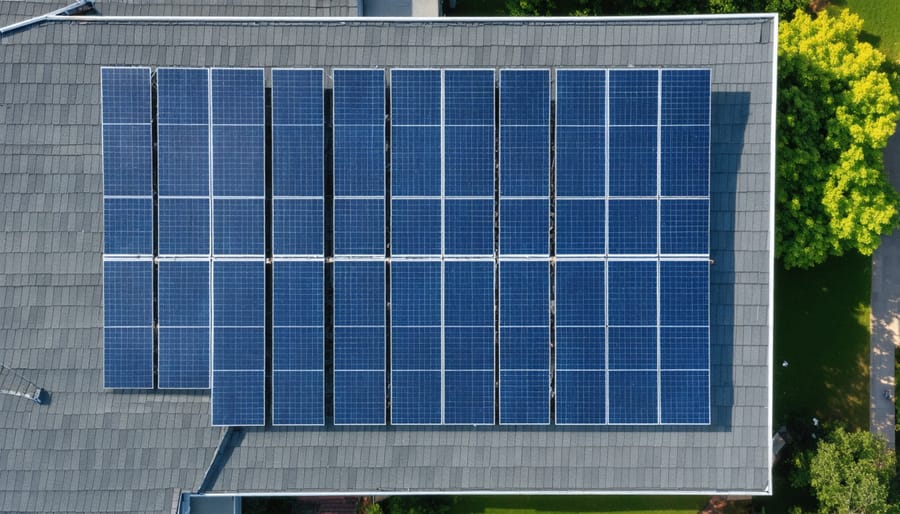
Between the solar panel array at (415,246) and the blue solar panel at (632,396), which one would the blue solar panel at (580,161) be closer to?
the solar panel array at (415,246)

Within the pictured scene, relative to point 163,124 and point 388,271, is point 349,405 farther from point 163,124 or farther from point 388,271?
point 163,124

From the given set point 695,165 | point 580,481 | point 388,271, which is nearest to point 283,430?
point 388,271

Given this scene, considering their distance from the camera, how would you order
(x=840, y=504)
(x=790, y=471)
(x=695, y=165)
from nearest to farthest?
(x=695, y=165)
(x=840, y=504)
(x=790, y=471)

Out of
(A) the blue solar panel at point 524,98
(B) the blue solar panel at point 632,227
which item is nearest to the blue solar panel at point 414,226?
(A) the blue solar panel at point 524,98

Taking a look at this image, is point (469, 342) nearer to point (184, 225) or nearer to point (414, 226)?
point (414, 226)

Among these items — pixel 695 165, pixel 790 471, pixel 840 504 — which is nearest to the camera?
pixel 695 165

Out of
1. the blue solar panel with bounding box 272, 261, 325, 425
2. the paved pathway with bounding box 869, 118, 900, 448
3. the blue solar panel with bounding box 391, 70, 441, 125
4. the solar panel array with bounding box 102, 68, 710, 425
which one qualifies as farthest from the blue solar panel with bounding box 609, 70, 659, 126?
the paved pathway with bounding box 869, 118, 900, 448
